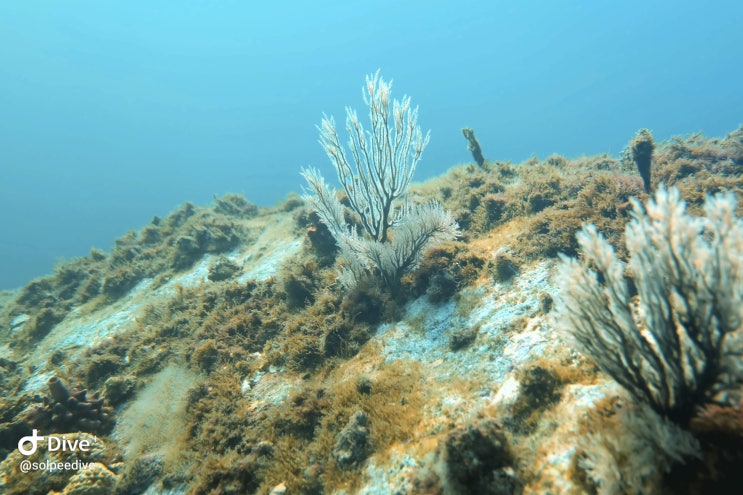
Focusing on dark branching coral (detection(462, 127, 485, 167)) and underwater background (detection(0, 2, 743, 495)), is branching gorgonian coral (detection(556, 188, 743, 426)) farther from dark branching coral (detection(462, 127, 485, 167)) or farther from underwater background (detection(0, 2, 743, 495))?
dark branching coral (detection(462, 127, 485, 167))

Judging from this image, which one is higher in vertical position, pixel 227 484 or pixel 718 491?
pixel 227 484

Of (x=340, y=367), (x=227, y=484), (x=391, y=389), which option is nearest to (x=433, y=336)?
(x=391, y=389)

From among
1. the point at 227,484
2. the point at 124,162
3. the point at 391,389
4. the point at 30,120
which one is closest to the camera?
the point at 227,484

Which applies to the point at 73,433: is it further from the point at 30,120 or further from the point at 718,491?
the point at 30,120

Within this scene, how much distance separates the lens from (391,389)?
16.2 ft

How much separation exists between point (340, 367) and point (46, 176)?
750 ft

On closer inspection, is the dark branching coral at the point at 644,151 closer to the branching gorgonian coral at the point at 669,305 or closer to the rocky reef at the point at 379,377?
the rocky reef at the point at 379,377

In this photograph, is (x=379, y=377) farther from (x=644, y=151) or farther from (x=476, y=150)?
(x=476, y=150)

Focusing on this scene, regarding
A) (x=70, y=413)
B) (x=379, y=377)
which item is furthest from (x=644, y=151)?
(x=70, y=413)

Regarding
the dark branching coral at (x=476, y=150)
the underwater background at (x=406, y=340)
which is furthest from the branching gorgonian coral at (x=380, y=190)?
the dark branching coral at (x=476, y=150)

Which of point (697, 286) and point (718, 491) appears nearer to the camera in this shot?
point (718, 491)

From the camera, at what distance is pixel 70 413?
6.37 meters

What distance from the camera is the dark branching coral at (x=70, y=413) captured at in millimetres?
6316

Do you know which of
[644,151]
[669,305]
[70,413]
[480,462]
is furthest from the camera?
[644,151]
